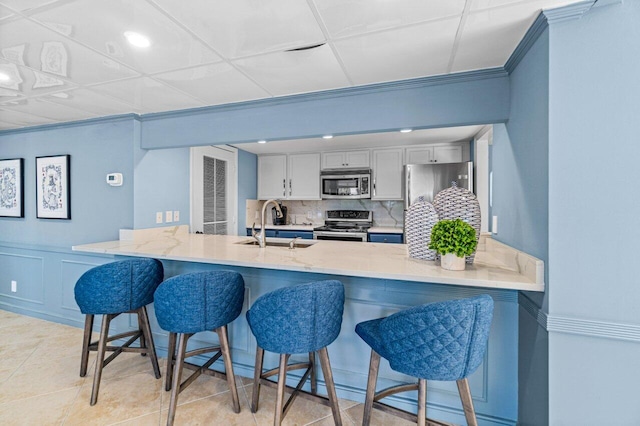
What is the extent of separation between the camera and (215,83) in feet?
6.92

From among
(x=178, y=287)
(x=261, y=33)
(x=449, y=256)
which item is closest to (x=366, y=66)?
(x=261, y=33)

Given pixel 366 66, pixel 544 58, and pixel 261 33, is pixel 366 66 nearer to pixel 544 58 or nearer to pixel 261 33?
pixel 261 33

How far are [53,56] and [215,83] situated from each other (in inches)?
35.5

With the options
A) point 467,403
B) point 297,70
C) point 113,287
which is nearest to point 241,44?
point 297,70

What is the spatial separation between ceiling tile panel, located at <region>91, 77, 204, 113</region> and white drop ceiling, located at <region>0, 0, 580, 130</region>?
0.6 inches

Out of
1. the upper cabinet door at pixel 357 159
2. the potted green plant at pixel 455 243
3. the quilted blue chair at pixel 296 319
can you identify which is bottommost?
the quilted blue chair at pixel 296 319

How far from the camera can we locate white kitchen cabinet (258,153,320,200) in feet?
16.1

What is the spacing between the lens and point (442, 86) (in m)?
1.99

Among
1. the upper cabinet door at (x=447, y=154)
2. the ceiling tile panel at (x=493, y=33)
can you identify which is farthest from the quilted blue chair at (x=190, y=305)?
the upper cabinet door at (x=447, y=154)

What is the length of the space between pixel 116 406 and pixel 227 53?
90.5 inches

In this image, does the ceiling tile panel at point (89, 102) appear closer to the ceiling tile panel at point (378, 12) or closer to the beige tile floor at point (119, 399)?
the ceiling tile panel at point (378, 12)

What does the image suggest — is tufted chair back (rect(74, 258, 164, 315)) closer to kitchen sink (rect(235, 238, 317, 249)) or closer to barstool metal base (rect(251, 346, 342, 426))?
kitchen sink (rect(235, 238, 317, 249))

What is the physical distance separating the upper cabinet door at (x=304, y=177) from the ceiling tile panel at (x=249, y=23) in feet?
10.6

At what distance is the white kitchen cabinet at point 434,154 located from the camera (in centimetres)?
419
